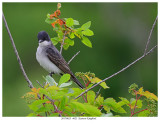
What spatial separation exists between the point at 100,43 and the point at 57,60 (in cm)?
1081

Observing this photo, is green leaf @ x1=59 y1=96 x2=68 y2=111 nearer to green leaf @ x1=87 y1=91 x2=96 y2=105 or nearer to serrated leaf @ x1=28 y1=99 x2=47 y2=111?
serrated leaf @ x1=28 y1=99 x2=47 y2=111

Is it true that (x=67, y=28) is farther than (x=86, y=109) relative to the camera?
Yes

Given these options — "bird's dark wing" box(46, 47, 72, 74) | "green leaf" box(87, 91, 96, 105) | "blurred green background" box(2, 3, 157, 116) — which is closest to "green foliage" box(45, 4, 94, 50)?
"green leaf" box(87, 91, 96, 105)

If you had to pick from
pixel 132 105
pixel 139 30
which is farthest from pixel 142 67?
pixel 132 105

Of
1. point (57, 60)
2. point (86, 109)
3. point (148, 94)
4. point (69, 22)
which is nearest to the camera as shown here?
point (86, 109)

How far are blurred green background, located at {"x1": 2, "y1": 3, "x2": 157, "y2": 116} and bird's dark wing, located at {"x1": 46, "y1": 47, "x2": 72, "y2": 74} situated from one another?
6593mm

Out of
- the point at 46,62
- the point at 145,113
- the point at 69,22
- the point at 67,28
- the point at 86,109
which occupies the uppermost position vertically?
the point at 69,22

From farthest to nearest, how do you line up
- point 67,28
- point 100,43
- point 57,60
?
point 100,43, point 57,60, point 67,28

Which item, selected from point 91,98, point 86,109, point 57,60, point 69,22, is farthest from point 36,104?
point 57,60

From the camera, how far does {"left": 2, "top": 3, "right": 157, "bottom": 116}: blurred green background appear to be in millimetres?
12938

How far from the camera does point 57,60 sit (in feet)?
15.4

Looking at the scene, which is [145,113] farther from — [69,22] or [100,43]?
[100,43]

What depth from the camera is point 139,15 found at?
1587 cm

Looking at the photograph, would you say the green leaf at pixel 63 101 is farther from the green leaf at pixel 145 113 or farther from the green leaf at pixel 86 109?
the green leaf at pixel 145 113
